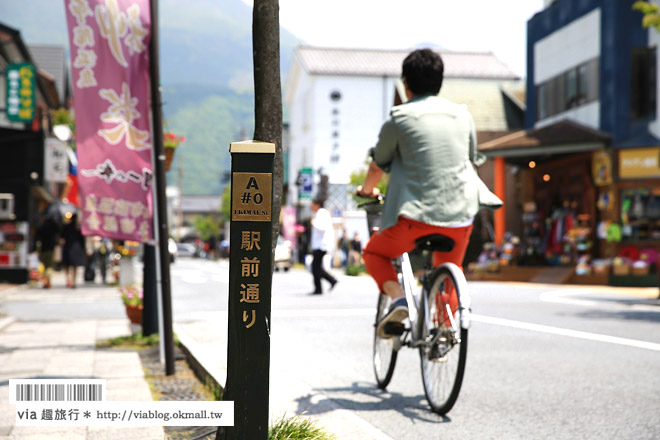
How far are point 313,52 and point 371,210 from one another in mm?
48985

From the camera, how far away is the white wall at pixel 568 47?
952 inches

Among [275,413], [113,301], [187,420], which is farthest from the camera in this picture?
[113,301]

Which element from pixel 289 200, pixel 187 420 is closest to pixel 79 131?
pixel 187 420

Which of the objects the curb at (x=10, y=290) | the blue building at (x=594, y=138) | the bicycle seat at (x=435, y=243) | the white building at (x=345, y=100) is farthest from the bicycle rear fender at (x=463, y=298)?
the white building at (x=345, y=100)

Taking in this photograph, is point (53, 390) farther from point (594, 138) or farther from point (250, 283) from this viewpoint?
point (594, 138)

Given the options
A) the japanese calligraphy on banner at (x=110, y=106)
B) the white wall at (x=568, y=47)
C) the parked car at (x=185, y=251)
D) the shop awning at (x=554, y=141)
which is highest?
the white wall at (x=568, y=47)

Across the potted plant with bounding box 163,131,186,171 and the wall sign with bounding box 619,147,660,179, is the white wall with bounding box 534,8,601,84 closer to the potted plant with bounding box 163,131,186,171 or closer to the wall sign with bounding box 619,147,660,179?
the wall sign with bounding box 619,147,660,179

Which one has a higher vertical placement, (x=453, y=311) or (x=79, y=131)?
(x=79, y=131)

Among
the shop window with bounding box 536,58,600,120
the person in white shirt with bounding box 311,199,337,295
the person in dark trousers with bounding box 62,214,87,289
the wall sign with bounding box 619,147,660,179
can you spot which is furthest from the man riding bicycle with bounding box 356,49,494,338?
the shop window with bounding box 536,58,600,120

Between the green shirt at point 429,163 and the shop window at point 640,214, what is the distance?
1939 cm

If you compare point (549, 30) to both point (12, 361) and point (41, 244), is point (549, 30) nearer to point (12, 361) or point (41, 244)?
point (41, 244)

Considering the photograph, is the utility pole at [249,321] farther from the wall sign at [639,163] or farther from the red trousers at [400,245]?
the wall sign at [639,163]

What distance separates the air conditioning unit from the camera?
2111 cm

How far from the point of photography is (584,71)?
24.8 meters
